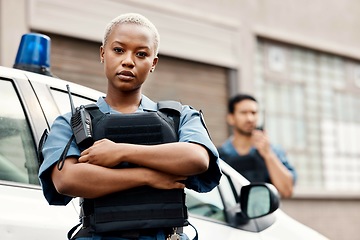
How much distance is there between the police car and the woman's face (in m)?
0.57

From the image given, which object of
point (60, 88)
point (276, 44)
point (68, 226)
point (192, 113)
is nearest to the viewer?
point (192, 113)

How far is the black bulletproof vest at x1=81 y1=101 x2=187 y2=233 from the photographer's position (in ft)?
8.03

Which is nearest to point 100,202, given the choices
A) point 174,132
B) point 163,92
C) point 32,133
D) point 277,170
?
point 174,132

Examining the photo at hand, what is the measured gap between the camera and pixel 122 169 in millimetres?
2469

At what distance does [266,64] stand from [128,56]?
9.50 meters

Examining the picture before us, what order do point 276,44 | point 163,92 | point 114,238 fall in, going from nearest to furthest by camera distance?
point 114,238
point 163,92
point 276,44

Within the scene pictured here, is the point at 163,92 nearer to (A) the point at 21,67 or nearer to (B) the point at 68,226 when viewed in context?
(A) the point at 21,67

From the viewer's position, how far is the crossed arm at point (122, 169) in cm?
244

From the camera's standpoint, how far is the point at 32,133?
3.14m

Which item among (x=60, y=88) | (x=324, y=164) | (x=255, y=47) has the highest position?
(x=255, y=47)

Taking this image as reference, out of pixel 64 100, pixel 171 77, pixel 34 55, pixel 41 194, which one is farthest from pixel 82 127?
pixel 171 77

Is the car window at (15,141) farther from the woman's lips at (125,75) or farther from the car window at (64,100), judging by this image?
the woman's lips at (125,75)

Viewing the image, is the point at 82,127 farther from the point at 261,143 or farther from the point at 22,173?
the point at 261,143

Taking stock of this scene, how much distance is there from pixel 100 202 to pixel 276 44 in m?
9.93
